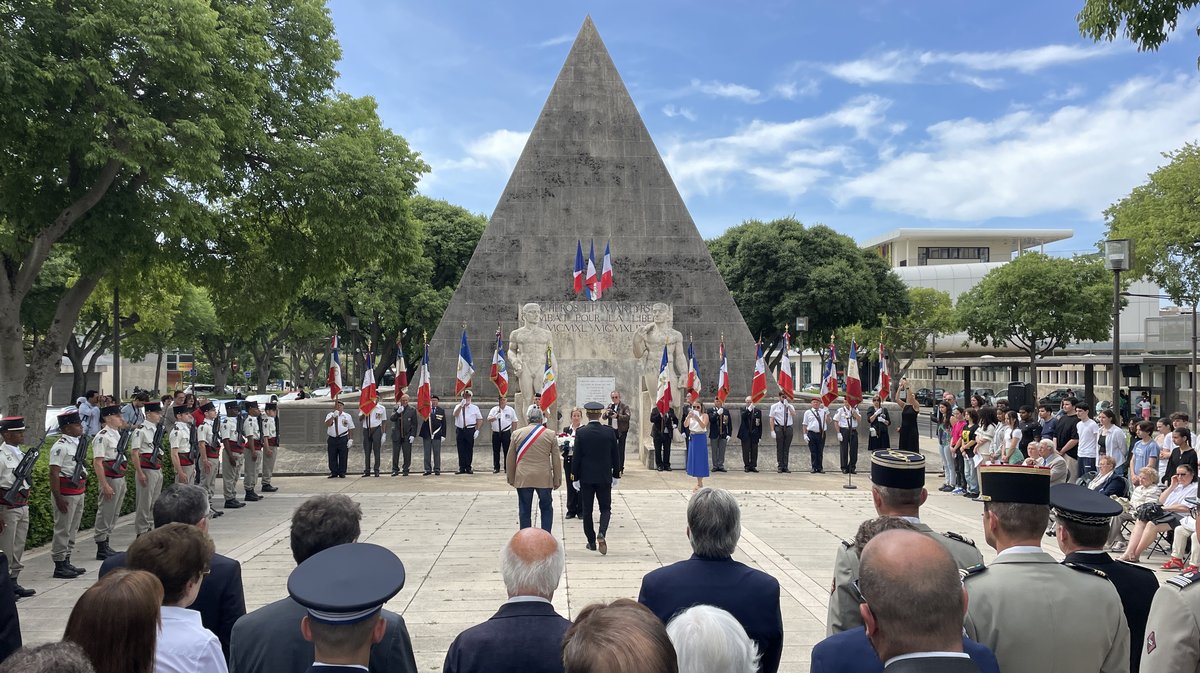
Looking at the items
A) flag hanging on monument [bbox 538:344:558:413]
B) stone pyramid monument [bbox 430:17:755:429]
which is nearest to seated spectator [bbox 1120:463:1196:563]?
flag hanging on monument [bbox 538:344:558:413]

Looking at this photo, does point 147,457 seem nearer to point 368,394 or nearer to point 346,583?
point 368,394

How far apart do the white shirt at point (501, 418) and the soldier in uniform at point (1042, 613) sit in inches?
565

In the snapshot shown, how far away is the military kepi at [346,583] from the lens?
8.19 feet

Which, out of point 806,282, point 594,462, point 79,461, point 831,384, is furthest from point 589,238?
point 806,282

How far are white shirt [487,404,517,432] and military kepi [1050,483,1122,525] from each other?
46.2ft

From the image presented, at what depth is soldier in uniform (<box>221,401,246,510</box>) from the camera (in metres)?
13.1

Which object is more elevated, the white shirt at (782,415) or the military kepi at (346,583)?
the military kepi at (346,583)

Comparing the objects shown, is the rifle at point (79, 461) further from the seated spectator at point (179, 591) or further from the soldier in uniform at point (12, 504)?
the seated spectator at point (179, 591)

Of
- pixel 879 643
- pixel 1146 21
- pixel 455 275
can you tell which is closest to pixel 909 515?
pixel 879 643

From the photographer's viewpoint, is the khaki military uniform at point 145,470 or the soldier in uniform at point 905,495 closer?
the soldier in uniform at point 905,495

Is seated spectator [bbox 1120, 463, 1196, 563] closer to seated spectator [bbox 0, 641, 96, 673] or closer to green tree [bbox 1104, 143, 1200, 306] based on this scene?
seated spectator [bbox 0, 641, 96, 673]

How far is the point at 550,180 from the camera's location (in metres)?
24.8

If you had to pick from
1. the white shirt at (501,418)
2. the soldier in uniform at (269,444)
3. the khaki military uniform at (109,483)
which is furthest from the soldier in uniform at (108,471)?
the white shirt at (501,418)

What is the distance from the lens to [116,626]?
2711mm
